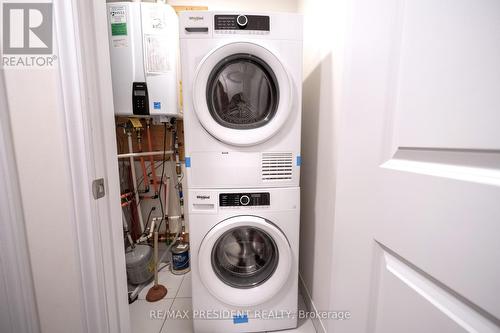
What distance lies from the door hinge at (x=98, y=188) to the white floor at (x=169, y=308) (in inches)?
41.4

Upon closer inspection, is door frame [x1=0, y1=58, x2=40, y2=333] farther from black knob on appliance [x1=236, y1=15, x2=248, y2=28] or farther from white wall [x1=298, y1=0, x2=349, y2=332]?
white wall [x1=298, y1=0, x2=349, y2=332]

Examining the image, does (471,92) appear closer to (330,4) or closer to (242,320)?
(330,4)

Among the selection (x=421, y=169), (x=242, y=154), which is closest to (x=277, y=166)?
(x=242, y=154)

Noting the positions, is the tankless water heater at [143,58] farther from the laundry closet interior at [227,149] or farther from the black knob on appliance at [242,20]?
the black knob on appliance at [242,20]

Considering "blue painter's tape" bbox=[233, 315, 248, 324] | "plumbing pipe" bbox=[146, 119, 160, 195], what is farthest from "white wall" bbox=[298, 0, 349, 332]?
"plumbing pipe" bbox=[146, 119, 160, 195]

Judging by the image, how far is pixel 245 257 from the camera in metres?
1.33

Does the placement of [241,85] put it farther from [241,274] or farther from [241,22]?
[241,274]

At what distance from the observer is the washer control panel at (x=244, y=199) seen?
3.62 ft

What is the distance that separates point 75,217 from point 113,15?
1.50m

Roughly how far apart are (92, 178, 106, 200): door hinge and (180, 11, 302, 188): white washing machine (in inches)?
18.2

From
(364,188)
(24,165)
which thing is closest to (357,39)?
(364,188)

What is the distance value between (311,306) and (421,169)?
4.29ft

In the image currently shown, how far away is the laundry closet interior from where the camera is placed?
1029 mm

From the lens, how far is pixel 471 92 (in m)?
0.29
